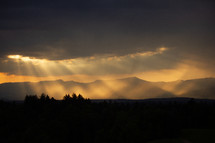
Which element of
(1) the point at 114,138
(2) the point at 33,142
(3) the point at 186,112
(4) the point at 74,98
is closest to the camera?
(2) the point at 33,142

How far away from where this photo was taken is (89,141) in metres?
69.1

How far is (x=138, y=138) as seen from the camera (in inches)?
2112

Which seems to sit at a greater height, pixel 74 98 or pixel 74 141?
pixel 74 98

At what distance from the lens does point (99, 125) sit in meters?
74.9

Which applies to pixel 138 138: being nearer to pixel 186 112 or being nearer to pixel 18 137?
pixel 18 137

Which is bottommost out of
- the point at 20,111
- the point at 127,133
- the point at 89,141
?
the point at 89,141

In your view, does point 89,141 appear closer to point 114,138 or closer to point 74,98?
point 114,138

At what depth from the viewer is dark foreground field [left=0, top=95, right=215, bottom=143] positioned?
50.7 metres

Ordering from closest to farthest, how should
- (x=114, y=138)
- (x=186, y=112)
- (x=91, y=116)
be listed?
(x=114, y=138) → (x=91, y=116) → (x=186, y=112)

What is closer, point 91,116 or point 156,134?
point 156,134

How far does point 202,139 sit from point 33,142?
35199mm

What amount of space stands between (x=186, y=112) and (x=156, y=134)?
34.2 meters

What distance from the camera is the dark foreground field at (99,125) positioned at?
50688mm

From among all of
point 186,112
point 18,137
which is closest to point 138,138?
point 18,137
